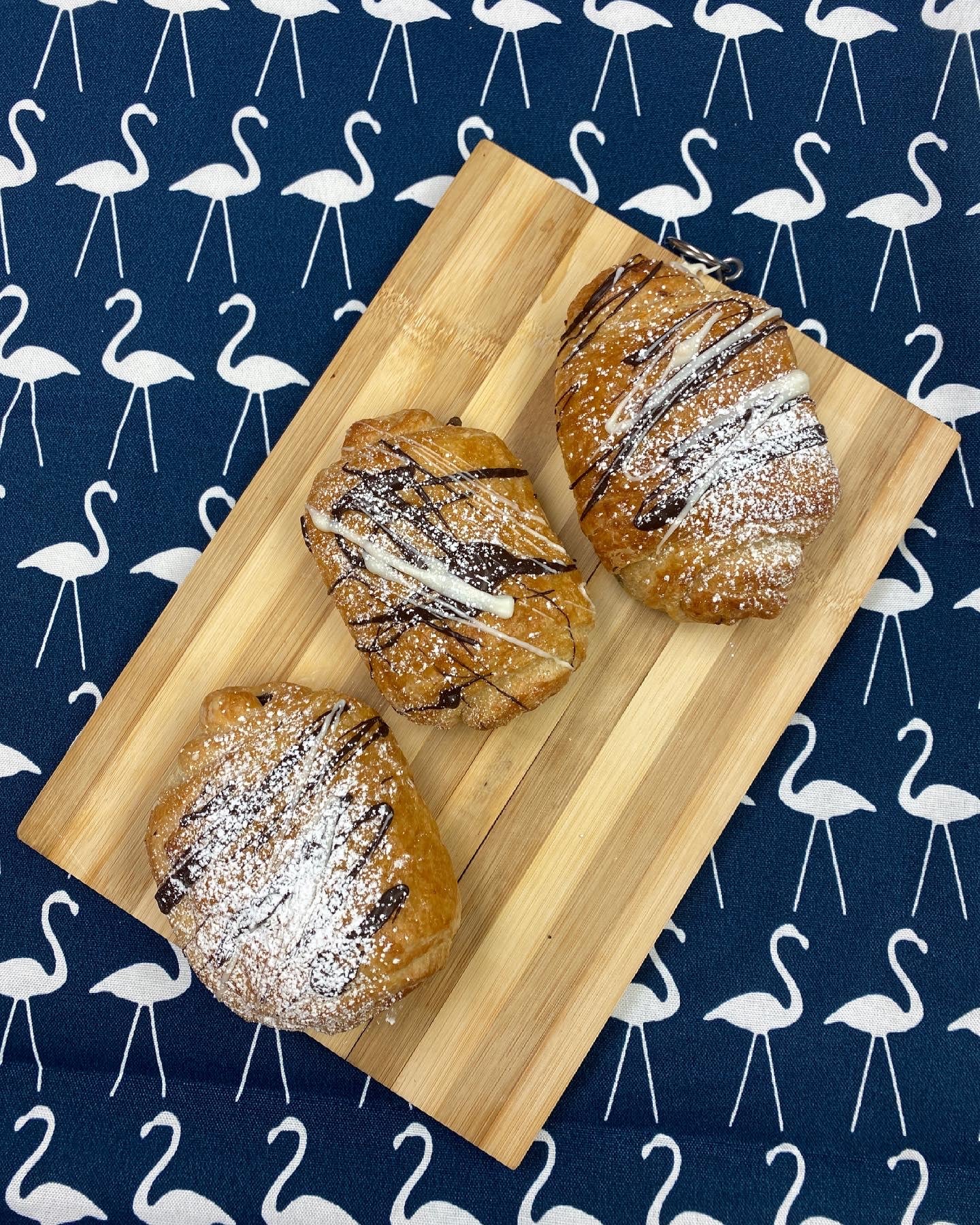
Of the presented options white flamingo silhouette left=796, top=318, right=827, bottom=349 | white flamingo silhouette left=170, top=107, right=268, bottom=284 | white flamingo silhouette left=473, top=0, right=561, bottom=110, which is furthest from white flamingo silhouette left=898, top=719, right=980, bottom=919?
white flamingo silhouette left=170, top=107, right=268, bottom=284

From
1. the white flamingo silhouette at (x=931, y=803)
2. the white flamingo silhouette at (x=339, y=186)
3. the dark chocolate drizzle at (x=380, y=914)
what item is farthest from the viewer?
the white flamingo silhouette at (x=339, y=186)

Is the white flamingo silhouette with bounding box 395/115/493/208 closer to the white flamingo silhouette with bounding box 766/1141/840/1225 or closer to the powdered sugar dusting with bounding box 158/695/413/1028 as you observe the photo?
the powdered sugar dusting with bounding box 158/695/413/1028

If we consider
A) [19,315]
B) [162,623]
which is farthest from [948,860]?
[19,315]

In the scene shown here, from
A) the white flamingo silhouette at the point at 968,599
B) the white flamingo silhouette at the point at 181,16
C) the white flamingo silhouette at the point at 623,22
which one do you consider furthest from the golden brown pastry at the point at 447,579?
the white flamingo silhouette at the point at 181,16

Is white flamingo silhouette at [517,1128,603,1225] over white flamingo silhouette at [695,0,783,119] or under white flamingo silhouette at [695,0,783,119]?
under

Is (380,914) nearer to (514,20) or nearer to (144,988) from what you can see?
(144,988)

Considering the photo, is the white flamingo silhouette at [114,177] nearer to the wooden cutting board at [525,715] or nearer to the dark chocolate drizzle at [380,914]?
the wooden cutting board at [525,715]
